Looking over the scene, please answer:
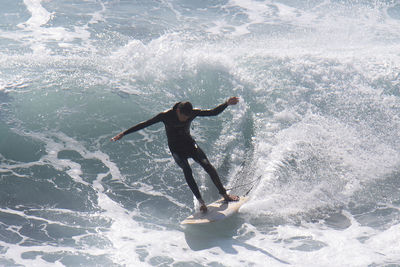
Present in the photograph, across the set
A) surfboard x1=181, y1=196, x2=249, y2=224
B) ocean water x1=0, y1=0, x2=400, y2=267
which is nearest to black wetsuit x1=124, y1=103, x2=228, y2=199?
surfboard x1=181, y1=196, x2=249, y2=224

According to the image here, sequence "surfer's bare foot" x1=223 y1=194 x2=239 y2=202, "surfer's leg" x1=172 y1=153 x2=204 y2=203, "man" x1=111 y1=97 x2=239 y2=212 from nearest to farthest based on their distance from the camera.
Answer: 1. "man" x1=111 y1=97 x2=239 y2=212
2. "surfer's leg" x1=172 y1=153 x2=204 y2=203
3. "surfer's bare foot" x1=223 y1=194 x2=239 y2=202

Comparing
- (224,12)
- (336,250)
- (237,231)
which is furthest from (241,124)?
(224,12)

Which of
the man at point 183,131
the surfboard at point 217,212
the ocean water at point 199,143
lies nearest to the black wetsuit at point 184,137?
the man at point 183,131

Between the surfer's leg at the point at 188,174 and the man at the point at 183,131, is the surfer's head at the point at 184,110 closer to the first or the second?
the man at the point at 183,131

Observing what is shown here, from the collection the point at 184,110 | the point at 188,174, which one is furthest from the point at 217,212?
the point at 184,110

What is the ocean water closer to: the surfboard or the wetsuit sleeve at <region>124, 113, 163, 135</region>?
the surfboard

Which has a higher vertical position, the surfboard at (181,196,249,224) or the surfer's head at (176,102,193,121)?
the surfer's head at (176,102,193,121)

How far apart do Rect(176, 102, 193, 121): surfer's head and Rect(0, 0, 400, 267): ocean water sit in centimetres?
174

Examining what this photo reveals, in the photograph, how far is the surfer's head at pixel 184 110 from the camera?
522 cm

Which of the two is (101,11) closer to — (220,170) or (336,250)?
(220,170)

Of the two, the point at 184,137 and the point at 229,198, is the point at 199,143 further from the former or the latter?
the point at 184,137

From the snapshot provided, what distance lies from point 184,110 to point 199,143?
3726 mm

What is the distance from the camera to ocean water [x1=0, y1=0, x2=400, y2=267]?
5504mm

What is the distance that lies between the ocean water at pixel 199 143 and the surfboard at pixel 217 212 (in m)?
0.15
